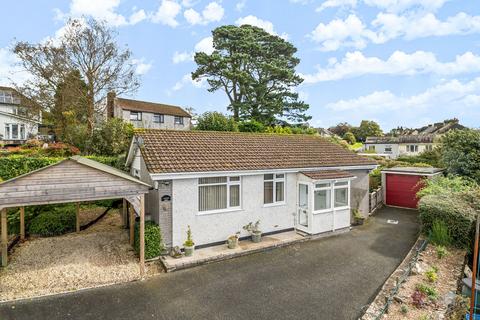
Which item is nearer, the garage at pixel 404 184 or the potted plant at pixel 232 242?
the potted plant at pixel 232 242

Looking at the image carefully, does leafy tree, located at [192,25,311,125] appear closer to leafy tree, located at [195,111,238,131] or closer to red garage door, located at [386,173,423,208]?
leafy tree, located at [195,111,238,131]

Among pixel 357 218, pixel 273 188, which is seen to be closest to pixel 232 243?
pixel 273 188

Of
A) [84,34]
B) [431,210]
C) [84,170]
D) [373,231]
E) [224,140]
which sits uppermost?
[84,34]

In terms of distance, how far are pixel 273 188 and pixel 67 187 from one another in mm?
8232

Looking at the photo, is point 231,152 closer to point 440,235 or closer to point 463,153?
point 440,235

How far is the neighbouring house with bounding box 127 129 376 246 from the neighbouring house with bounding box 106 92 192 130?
21.7 m

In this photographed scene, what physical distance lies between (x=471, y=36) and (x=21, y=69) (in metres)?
34.4

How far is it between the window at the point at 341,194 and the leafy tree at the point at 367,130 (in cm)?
6930

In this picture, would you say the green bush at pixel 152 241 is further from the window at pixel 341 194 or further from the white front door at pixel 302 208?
the window at pixel 341 194

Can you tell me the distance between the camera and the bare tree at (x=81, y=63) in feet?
76.3

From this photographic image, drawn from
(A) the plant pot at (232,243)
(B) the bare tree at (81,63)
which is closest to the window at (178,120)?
(B) the bare tree at (81,63)

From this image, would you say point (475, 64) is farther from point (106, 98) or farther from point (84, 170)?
point (106, 98)

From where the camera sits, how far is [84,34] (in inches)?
942

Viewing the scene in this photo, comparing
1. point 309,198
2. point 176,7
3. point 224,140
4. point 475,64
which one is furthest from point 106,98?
point 475,64
